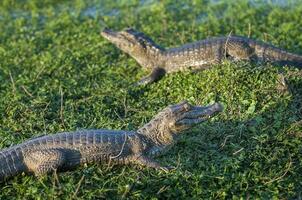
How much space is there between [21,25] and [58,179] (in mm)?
6076

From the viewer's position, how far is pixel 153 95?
8797 mm

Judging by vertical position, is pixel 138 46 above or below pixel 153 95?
above

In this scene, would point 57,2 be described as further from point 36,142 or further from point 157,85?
point 36,142

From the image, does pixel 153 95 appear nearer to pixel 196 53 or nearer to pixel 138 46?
pixel 196 53

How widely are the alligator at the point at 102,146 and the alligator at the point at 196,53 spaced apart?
238 cm

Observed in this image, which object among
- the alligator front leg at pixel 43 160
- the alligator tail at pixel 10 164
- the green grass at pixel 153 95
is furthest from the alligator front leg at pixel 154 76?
the alligator tail at pixel 10 164

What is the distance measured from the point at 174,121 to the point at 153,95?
201 cm

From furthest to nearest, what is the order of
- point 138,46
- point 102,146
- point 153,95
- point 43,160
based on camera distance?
1. point 138,46
2. point 153,95
3. point 102,146
4. point 43,160

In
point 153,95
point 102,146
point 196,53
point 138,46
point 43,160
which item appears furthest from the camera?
point 138,46

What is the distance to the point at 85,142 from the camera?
679 cm

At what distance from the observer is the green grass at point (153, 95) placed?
647cm

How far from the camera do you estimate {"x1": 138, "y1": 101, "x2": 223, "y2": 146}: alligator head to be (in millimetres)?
6840

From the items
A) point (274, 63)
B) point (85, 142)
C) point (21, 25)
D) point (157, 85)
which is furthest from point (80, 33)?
point (85, 142)

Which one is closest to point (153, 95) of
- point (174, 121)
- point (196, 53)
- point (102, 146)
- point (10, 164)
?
point (196, 53)
